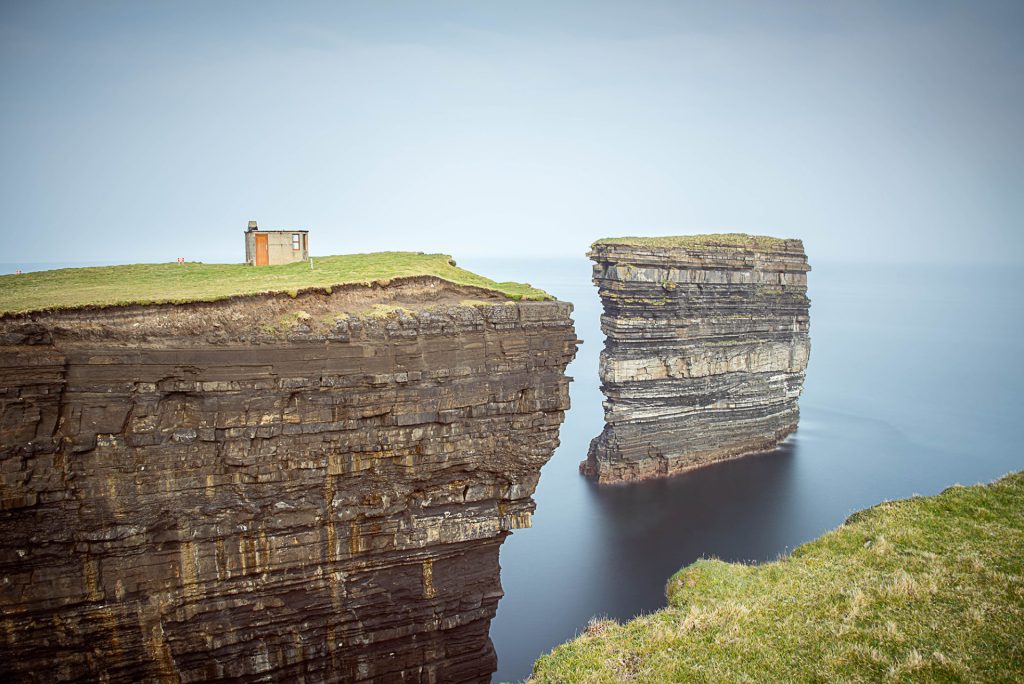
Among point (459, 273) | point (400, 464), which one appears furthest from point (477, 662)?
point (459, 273)

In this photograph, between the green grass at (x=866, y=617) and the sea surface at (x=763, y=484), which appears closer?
the green grass at (x=866, y=617)

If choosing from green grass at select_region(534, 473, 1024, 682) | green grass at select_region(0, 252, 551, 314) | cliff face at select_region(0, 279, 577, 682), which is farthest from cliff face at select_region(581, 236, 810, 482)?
cliff face at select_region(0, 279, 577, 682)

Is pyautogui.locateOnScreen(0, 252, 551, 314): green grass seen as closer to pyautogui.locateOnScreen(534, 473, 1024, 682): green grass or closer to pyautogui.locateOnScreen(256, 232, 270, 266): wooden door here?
pyautogui.locateOnScreen(256, 232, 270, 266): wooden door

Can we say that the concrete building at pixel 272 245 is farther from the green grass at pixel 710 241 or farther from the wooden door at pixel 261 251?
the green grass at pixel 710 241

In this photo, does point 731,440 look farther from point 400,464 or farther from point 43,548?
point 43,548

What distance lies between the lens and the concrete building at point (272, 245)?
687 inches

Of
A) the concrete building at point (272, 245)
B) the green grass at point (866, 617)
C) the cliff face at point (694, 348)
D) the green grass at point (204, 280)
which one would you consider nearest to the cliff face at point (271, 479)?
the green grass at point (204, 280)

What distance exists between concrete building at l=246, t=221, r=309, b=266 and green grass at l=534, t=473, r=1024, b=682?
35.9ft

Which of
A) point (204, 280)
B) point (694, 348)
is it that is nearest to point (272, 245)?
point (204, 280)

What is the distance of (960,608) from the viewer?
11438 mm

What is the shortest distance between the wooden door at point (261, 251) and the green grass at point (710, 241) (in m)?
16.0

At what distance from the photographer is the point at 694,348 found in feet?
103

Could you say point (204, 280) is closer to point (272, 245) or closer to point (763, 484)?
point (272, 245)

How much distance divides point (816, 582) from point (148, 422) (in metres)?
12.5
